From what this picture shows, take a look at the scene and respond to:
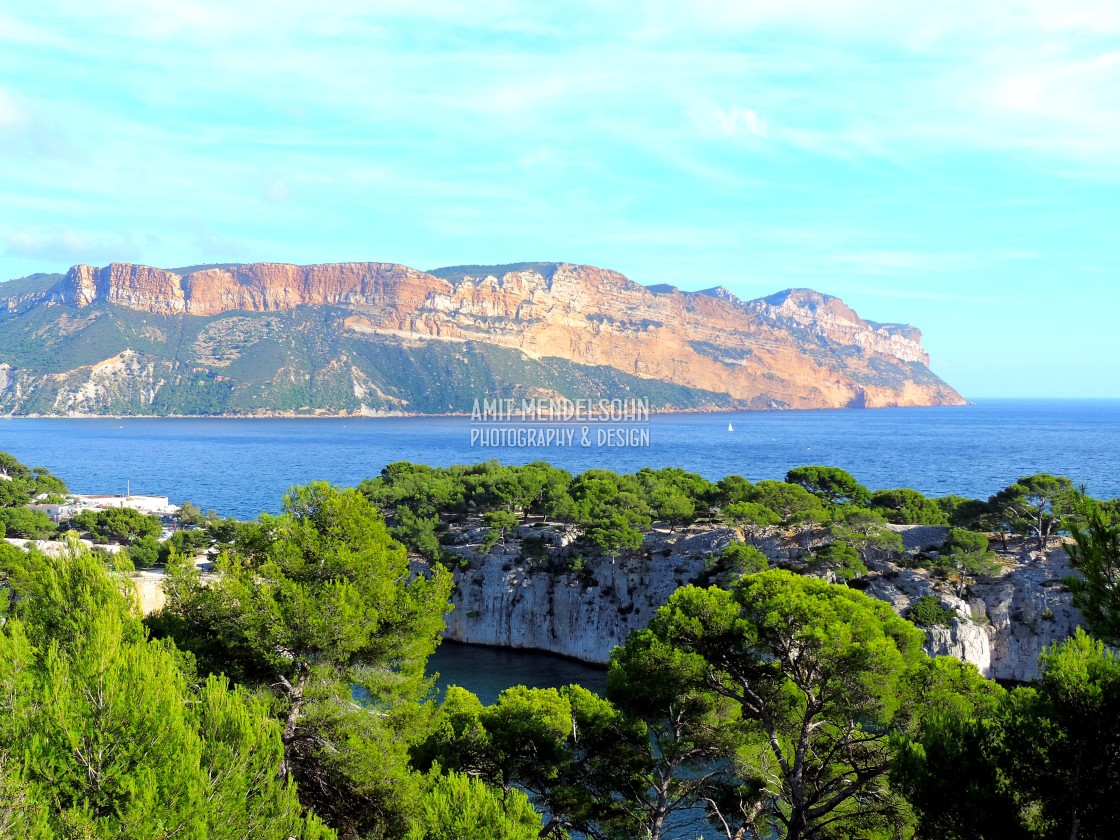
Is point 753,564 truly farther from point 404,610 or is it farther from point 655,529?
point 404,610

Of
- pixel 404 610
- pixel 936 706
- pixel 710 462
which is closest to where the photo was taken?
pixel 936 706

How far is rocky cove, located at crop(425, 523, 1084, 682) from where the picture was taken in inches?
1266

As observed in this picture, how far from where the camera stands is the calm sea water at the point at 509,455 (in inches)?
3723

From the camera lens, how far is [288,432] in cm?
18962

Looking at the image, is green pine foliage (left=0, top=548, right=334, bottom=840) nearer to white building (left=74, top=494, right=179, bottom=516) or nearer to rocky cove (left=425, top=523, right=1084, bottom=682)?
rocky cove (left=425, top=523, right=1084, bottom=682)

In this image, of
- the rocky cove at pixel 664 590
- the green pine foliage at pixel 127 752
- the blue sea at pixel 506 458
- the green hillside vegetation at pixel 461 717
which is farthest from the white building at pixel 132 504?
the green pine foliage at pixel 127 752

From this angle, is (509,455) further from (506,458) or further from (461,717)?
(461,717)

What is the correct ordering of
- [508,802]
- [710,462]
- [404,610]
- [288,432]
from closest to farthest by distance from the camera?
[508,802] → [404,610] → [710,462] → [288,432]

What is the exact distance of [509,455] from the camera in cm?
13638

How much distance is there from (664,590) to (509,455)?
100427 millimetres

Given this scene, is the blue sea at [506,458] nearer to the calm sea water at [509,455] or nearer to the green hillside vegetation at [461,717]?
the calm sea water at [509,455]

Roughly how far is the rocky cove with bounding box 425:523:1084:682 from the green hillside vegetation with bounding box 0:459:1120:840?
18184mm

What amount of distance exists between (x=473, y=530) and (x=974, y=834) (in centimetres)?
3734

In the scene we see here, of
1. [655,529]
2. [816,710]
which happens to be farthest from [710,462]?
[816,710]
